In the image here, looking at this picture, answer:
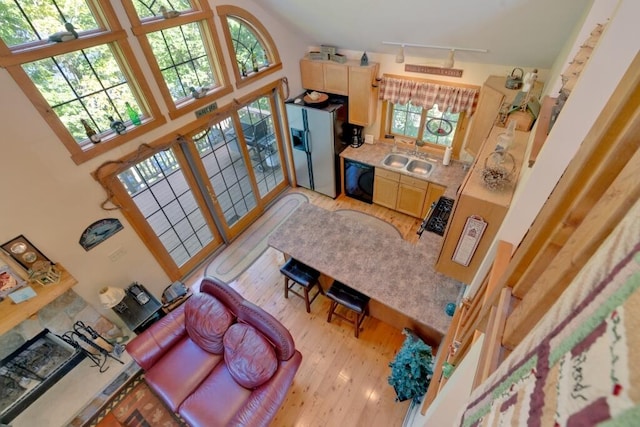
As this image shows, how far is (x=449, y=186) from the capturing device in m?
4.16

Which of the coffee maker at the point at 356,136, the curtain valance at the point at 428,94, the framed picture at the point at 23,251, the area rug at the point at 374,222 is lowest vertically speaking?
the area rug at the point at 374,222

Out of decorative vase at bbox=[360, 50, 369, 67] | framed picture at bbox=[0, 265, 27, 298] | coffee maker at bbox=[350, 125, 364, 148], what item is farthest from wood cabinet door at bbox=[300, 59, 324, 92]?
framed picture at bbox=[0, 265, 27, 298]

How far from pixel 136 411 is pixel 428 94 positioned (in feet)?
17.1

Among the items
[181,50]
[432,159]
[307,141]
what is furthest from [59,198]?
[432,159]

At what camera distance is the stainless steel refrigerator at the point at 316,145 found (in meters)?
4.65

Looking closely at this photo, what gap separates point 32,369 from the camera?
2.84 metres

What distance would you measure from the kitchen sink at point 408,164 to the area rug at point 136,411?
4264mm

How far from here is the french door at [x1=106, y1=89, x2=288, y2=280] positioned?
3443mm

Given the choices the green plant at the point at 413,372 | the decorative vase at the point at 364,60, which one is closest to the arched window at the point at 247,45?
the decorative vase at the point at 364,60

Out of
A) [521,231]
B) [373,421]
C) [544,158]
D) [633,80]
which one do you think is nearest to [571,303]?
[633,80]

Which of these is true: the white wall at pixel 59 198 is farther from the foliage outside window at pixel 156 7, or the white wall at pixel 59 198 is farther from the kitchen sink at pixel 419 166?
the kitchen sink at pixel 419 166

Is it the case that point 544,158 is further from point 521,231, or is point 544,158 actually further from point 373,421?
point 373,421

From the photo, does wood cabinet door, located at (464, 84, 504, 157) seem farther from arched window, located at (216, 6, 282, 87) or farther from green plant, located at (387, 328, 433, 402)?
arched window, located at (216, 6, 282, 87)

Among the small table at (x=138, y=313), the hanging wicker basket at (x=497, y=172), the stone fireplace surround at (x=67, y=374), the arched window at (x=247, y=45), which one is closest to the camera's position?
the hanging wicker basket at (x=497, y=172)
